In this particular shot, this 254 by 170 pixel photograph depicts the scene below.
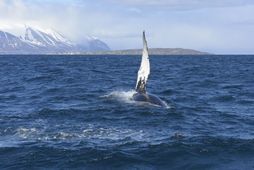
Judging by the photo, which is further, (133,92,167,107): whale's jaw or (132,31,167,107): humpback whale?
(132,31,167,107): humpback whale

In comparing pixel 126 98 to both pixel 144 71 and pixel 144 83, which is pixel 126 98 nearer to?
pixel 144 83

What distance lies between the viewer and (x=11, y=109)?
3130 centimetres

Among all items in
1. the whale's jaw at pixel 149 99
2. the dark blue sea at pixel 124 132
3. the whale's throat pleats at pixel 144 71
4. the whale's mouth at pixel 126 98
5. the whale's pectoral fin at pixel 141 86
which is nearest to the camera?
the dark blue sea at pixel 124 132

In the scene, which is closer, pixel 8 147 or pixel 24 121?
pixel 8 147

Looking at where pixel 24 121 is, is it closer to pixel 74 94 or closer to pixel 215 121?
pixel 215 121

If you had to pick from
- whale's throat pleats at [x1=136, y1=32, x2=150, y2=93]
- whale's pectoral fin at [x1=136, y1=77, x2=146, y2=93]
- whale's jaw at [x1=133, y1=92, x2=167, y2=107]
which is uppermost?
whale's throat pleats at [x1=136, y1=32, x2=150, y2=93]

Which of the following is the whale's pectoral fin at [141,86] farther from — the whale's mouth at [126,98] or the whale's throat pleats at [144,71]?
the whale's mouth at [126,98]

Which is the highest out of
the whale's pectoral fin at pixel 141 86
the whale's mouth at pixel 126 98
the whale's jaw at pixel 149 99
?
the whale's pectoral fin at pixel 141 86

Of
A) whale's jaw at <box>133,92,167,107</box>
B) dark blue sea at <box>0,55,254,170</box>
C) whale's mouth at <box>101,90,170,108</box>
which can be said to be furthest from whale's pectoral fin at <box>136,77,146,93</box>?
dark blue sea at <box>0,55,254,170</box>

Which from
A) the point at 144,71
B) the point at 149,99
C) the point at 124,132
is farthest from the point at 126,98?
the point at 124,132

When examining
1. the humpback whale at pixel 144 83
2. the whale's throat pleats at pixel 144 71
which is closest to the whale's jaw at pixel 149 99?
the humpback whale at pixel 144 83

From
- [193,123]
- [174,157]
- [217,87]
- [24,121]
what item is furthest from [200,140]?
[217,87]

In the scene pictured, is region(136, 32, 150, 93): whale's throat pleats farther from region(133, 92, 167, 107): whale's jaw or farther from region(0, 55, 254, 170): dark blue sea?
region(0, 55, 254, 170): dark blue sea

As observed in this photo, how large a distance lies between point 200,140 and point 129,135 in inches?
122
